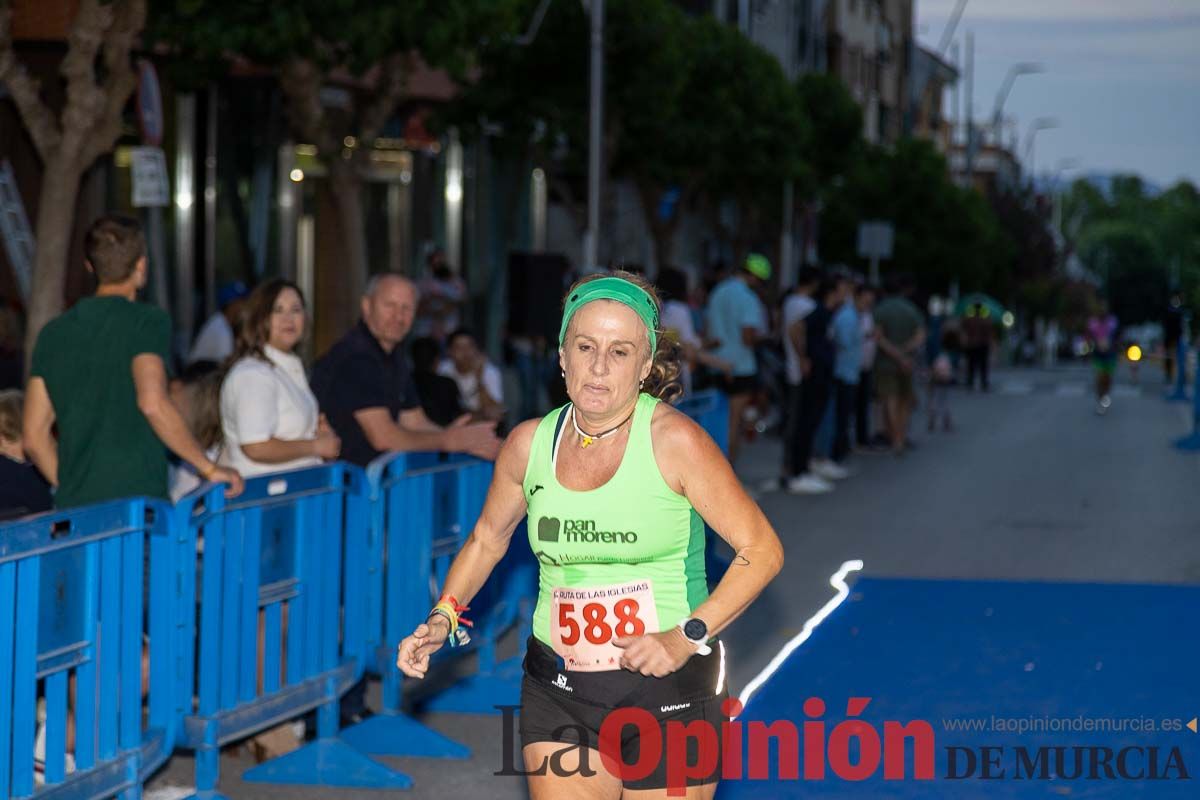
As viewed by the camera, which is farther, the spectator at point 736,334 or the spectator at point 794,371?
the spectator at point 794,371

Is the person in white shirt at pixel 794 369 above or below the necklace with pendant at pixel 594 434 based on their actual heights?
below

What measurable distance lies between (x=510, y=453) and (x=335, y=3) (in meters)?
13.1

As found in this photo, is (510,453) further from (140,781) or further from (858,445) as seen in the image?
(858,445)

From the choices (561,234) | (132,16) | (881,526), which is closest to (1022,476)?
(881,526)

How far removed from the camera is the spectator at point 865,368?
73.2 feet

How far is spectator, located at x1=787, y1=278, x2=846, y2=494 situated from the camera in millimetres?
18109

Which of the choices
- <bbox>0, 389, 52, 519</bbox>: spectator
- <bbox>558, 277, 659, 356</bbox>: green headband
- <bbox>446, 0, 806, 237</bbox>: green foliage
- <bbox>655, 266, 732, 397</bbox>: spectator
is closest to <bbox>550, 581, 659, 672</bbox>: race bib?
<bbox>558, 277, 659, 356</bbox>: green headband

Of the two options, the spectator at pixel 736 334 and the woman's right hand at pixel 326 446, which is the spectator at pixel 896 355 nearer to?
the spectator at pixel 736 334

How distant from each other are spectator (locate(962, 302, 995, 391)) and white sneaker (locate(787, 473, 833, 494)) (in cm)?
2294

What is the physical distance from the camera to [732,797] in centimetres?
664

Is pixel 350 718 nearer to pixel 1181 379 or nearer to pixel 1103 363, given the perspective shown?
pixel 1103 363

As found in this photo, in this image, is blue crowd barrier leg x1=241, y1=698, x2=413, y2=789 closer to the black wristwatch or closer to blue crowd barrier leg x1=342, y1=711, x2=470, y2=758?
blue crowd barrier leg x1=342, y1=711, x2=470, y2=758

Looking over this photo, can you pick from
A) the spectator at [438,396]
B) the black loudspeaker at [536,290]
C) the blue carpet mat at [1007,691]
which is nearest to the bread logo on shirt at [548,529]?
→ the blue carpet mat at [1007,691]

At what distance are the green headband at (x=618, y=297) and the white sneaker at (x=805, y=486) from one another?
13.7 metres
